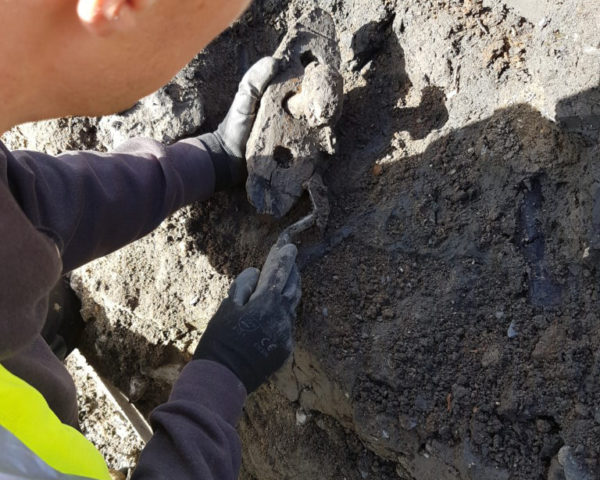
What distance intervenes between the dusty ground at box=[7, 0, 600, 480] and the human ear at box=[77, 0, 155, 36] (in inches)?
38.5

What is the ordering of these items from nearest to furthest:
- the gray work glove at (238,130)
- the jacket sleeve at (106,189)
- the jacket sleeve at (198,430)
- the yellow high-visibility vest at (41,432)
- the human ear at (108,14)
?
the human ear at (108,14) → the yellow high-visibility vest at (41,432) → the jacket sleeve at (198,430) → the jacket sleeve at (106,189) → the gray work glove at (238,130)

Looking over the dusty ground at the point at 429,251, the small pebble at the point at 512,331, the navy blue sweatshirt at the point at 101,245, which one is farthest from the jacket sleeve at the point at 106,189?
the small pebble at the point at 512,331

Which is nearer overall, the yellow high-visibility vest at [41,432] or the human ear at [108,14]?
the human ear at [108,14]

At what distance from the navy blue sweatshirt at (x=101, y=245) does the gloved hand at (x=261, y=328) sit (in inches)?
2.1

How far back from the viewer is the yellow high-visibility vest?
978mm

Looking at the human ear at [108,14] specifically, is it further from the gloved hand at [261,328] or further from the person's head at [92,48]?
the gloved hand at [261,328]

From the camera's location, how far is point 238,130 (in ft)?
5.88

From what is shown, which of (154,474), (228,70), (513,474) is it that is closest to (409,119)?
(228,70)

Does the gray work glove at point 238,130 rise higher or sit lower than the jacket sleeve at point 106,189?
higher

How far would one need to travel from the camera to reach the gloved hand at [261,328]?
1575mm

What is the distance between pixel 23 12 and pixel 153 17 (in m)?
0.16

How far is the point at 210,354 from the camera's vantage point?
1.59 m

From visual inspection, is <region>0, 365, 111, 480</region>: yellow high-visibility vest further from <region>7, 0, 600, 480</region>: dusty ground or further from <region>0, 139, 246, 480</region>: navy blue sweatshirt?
<region>7, 0, 600, 480</region>: dusty ground

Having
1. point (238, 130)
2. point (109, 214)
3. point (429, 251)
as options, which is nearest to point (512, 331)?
point (429, 251)
